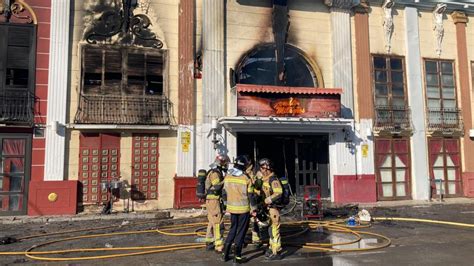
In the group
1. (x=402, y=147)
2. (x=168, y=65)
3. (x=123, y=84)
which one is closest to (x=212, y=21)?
(x=168, y=65)

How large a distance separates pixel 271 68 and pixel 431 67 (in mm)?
8390

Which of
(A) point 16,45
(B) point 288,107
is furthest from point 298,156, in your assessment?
(A) point 16,45

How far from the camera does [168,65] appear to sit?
15.7 meters

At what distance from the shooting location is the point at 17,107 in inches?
543

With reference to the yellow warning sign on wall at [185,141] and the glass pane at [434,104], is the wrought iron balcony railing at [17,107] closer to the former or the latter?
the yellow warning sign on wall at [185,141]

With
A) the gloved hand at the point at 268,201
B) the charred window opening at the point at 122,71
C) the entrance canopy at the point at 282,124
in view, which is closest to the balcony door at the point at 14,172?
the charred window opening at the point at 122,71

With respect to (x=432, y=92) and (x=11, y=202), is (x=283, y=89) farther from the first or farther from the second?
(x=11, y=202)

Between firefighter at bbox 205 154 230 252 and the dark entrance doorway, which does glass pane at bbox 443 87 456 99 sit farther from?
firefighter at bbox 205 154 230 252

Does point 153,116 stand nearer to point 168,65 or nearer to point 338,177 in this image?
point 168,65

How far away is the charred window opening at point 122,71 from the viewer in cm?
1479

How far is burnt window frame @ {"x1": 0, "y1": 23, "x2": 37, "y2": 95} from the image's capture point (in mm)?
13891

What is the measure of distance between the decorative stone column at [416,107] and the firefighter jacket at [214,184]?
1304 centimetres

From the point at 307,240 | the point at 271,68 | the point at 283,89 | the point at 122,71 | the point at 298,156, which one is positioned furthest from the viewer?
the point at 298,156

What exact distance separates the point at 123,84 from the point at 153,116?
5.61ft
